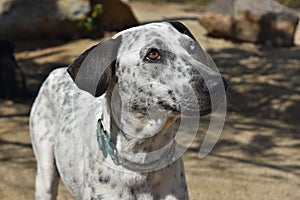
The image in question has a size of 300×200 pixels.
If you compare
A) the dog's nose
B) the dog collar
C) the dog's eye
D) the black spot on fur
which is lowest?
the black spot on fur

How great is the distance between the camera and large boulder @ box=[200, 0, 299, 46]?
32.5ft

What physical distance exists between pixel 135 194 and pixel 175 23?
0.89m

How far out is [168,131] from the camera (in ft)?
9.28

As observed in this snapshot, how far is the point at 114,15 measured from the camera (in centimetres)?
1002

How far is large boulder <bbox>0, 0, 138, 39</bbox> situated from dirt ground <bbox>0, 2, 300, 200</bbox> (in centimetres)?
22

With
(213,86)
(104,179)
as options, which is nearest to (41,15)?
(104,179)

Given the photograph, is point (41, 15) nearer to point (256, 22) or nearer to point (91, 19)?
point (91, 19)

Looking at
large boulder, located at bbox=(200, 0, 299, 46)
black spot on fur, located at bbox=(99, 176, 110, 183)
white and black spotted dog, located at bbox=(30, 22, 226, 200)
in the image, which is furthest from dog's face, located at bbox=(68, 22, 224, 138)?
large boulder, located at bbox=(200, 0, 299, 46)

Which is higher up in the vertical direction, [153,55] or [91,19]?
[153,55]

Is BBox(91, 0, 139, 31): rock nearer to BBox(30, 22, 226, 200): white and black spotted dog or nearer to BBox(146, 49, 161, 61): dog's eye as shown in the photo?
BBox(30, 22, 226, 200): white and black spotted dog

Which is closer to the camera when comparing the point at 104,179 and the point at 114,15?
the point at 104,179

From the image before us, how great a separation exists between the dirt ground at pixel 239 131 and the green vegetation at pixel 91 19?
0.25m

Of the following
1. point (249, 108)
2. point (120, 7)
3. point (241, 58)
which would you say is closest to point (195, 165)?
point (249, 108)

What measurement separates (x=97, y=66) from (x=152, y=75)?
11.0 inches
